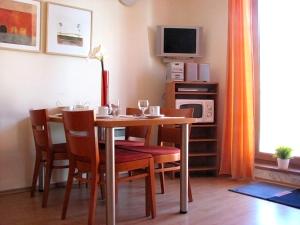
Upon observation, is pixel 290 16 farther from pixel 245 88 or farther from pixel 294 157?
pixel 294 157

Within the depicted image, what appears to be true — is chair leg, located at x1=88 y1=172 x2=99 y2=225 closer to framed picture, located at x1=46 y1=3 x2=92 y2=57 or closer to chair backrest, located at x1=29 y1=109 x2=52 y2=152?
chair backrest, located at x1=29 y1=109 x2=52 y2=152

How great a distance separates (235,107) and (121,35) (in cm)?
154

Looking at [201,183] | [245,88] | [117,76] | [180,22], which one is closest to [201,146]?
[201,183]

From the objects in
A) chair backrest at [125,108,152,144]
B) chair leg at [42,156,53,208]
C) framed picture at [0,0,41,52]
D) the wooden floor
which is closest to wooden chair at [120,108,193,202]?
chair backrest at [125,108,152,144]

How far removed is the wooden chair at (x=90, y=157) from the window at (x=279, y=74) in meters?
1.81

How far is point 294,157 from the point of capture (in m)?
3.40

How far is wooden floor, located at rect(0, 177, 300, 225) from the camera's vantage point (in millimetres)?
2359

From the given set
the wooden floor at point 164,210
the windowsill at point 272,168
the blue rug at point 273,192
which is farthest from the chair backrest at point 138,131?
the windowsill at point 272,168

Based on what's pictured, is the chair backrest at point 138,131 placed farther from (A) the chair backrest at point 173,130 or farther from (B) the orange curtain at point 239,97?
(B) the orange curtain at point 239,97

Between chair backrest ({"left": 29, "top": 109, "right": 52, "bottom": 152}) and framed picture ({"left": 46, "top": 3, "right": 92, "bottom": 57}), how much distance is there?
83 cm

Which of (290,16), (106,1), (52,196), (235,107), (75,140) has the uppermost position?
(106,1)

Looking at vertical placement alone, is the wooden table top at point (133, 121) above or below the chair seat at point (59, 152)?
above

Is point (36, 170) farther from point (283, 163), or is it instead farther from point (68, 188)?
point (283, 163)

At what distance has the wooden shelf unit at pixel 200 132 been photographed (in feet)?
12.5
